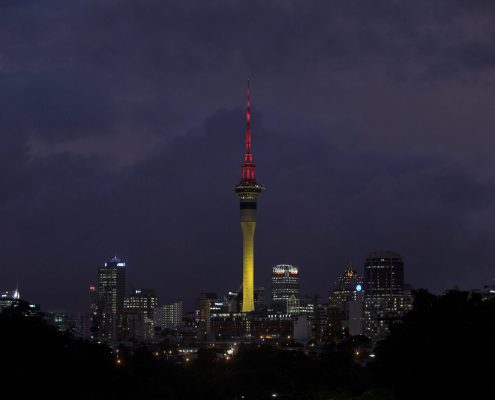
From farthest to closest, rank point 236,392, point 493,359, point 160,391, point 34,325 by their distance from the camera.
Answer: point 236,392
point 160,391
point 34,325
point 493,359

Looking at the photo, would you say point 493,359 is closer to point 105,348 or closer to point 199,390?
point 105,348

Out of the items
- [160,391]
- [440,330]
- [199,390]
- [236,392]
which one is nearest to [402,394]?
[440,330]

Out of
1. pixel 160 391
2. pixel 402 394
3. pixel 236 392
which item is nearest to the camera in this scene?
pixel 402 394

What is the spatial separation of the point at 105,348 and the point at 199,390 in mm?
18347

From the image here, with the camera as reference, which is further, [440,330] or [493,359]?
[440,330]

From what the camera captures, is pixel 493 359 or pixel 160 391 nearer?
pixel 493 359

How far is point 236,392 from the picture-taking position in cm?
16850

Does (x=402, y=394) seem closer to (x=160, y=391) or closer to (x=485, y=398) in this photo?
(x=485, y=398)

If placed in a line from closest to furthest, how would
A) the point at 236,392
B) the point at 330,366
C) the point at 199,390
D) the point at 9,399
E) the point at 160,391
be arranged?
the point at 9,399 < the point at 160,391 < the point at 199,390 < the point at 236,392 < the point at 330,366

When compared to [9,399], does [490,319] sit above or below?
above

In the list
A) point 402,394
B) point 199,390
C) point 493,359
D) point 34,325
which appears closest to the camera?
point 493,359

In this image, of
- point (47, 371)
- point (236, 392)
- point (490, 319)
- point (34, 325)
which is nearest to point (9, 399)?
point (47, 371)

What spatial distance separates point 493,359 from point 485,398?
4.61 metres

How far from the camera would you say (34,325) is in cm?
10794
